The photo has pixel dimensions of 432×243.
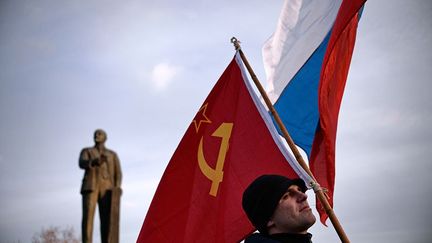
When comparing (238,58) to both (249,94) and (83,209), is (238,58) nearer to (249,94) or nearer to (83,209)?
(249,94)

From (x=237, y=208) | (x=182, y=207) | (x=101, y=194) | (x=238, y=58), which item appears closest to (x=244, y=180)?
(x=237, y=208)

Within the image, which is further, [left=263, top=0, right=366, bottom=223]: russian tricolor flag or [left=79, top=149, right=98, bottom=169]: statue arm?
[left=263, top=0, right=366, bottom=223]: russian tricolor flag

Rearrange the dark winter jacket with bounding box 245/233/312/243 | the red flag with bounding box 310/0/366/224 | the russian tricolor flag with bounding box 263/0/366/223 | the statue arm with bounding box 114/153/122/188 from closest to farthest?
the dark winter jacket with bounding box 245/233/312/243
the statue arm with bounding box 114/153/122/188
the red flag with bounding box 310/0/366/224
the russian tricolor flag with bounding box 263/0/366/223

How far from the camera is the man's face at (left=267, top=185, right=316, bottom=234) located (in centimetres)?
247

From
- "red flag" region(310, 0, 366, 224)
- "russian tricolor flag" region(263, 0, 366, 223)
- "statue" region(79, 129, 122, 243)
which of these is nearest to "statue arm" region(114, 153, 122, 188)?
"statue" region(79, 129, 122, 243)

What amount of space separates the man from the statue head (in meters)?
1.12

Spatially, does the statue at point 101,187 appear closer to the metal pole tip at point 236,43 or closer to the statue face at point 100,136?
the statue face at point 100,136

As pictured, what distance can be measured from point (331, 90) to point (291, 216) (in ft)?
7.37

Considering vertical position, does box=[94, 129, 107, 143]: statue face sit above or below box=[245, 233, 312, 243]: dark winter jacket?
above

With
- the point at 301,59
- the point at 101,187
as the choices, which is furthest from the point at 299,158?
the point at 301,59

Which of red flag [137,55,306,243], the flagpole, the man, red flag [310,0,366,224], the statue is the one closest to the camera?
the man

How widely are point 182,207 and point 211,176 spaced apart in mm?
457

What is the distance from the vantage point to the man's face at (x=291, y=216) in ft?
8.10

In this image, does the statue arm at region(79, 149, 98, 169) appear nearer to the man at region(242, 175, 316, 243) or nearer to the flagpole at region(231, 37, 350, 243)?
the man at region(242, 175, 316, 243)
